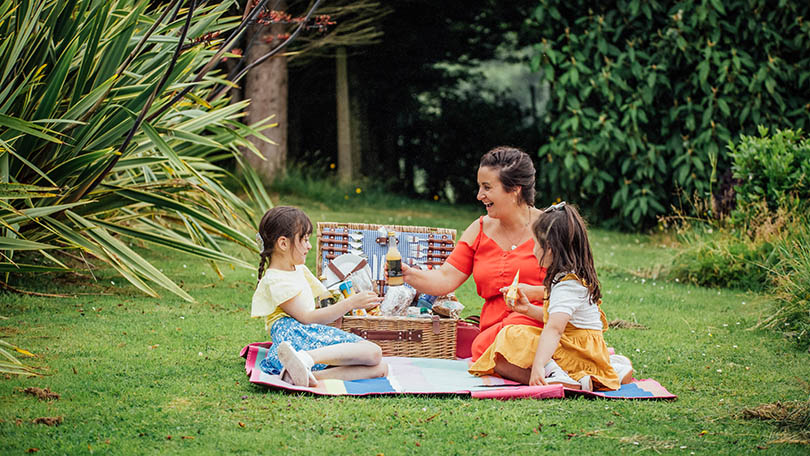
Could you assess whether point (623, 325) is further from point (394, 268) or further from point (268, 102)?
point (268, 102)

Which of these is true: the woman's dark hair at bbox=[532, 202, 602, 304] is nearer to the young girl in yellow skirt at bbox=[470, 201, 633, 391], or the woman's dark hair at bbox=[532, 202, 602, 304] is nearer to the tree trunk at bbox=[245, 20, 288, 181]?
the young girl in yellow skirt at bbox=[470, 201, 633, 391]

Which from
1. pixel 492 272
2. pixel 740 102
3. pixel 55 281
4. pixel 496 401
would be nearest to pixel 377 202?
pixel 740 102

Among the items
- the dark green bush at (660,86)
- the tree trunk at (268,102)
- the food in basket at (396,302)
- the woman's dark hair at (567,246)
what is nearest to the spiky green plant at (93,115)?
the food in basket at (396,302)

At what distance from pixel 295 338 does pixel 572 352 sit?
1.29 meters

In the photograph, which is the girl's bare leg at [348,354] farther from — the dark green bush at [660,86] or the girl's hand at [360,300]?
the dark green bush at [660,86]

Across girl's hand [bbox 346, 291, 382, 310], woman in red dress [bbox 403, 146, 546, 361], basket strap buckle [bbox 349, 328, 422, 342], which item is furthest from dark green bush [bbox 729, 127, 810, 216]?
girl's hand [bbox 346, 291, 382, 310]

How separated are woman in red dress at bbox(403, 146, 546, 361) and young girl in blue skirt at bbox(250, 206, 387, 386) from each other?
0.60 metres

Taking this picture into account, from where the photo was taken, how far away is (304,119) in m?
13.2

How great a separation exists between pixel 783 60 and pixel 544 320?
6.45 metres

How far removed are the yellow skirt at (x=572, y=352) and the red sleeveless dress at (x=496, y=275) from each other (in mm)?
171

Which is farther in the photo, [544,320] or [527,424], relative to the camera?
[544,320]

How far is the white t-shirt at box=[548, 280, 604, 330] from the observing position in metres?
3.72

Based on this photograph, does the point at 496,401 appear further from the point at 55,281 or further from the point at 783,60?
the point at 783,60

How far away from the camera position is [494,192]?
164 inches
